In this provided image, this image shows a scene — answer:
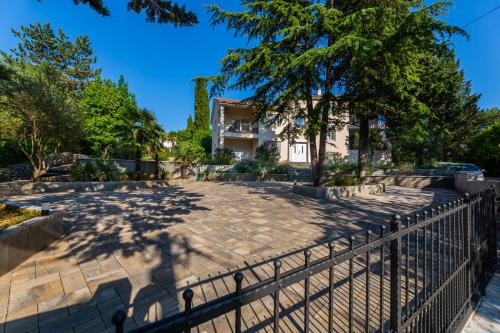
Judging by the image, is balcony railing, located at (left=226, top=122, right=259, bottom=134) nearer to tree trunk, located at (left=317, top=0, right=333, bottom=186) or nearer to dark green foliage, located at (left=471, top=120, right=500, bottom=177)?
tree trunk, located at (left=317, top=0, right=333, bottom=186)

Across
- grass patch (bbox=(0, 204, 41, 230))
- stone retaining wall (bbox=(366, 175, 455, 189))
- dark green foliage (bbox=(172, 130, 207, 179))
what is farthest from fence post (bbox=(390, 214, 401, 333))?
dark green foliage (bbox=(172, 130, 207, 179))

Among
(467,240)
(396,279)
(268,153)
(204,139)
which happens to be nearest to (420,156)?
(268,153)

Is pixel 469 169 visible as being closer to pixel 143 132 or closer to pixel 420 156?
pixel 420 156

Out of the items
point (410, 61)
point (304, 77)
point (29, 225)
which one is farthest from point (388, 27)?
point (29, 225)

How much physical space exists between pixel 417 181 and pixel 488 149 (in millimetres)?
7273

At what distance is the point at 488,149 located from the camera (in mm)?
15344

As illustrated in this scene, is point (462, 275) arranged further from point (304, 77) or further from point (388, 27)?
point (388, 27)

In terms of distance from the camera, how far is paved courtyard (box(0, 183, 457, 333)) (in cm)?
238

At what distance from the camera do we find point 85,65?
1101 inches

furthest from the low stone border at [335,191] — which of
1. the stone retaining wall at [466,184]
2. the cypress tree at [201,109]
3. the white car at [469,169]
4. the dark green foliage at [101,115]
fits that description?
the cypress tree at [201,109]

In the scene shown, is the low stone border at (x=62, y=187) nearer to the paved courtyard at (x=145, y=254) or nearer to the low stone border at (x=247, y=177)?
the paved courtyard at (x=145, y=254)

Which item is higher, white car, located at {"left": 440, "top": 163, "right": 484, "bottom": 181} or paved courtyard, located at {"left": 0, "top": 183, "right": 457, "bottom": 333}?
white car, located at {"left": 440, "top": 163, "right": 484, "bottom": 181}

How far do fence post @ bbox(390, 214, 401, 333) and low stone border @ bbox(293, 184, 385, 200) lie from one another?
7453mm

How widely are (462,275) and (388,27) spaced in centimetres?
846
